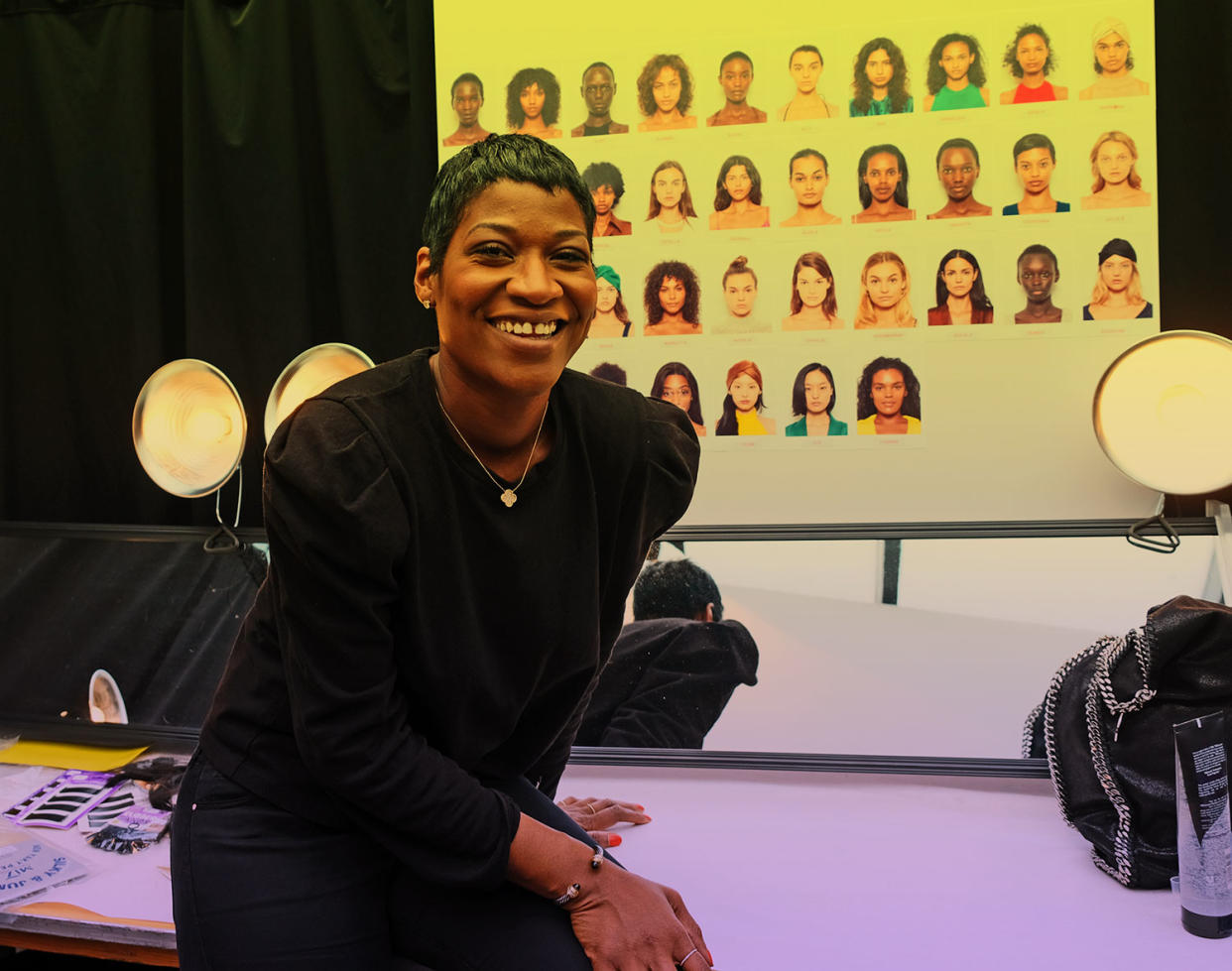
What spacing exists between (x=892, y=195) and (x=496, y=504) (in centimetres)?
140

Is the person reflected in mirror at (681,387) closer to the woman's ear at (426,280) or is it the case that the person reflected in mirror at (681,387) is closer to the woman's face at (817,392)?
the woman's face at (817,392)

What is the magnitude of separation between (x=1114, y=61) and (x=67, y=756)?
2.44 m

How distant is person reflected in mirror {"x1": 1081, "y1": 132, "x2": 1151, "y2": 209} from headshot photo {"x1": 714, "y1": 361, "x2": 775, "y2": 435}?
74cm

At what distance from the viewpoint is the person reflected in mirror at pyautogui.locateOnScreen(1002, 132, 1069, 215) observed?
81.1 inches

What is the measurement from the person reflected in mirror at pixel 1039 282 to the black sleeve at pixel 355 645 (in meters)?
1.52

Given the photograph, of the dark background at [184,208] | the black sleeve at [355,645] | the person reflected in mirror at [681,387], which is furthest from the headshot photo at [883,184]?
the black sleeve at [355,645]

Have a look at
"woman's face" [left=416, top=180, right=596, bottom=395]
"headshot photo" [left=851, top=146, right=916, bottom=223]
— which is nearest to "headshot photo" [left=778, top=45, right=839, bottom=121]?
"headshot photo" [left=851, top=146, right=916, bottom=223]

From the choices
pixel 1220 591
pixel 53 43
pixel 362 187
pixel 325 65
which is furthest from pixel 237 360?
pixel 1220 591

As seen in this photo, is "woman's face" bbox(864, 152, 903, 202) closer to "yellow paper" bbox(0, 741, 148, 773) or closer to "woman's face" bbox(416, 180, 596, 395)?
"woman's face" bbox(416, 180, 596, 395)

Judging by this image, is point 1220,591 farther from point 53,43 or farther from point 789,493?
point 53,43

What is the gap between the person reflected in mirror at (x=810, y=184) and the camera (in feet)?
7.08

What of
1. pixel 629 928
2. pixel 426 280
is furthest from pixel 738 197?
pixel 629 928

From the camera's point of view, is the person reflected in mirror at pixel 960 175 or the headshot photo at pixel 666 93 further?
the headshot photo at pixel 666 93

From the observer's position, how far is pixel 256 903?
1051 mm
